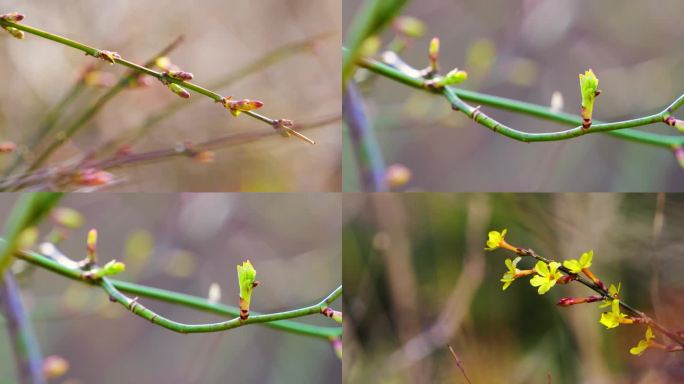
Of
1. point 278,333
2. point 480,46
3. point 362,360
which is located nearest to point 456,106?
point 362,360

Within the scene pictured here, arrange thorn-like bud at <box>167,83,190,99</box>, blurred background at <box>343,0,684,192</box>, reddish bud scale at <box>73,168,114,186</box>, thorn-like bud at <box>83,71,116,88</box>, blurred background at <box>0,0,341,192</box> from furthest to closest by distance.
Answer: blurred background at <box>343,0,684,192</box>
blurred background at <box>0,0,341,192</box>
thorn-like bud at <box>83,71,116,88</box>
reddish bud scale at <box>73,168,114,186</box>
thorn-like bud at <box>167,83,190,99</box>

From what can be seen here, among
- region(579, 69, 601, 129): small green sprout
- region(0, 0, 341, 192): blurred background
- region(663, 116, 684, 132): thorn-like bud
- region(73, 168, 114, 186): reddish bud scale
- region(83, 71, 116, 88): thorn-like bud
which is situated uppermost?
region(0, 0, 341, 192): blurred background

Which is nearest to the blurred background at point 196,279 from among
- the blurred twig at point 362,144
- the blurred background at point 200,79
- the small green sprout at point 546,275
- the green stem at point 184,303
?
the blurred background at point 200,79

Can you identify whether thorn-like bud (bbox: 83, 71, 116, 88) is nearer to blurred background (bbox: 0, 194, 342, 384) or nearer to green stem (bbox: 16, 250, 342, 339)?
green stem (bbox: 16, 250, 342, 339)

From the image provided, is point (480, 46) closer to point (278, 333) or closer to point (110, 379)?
point (278, 333)

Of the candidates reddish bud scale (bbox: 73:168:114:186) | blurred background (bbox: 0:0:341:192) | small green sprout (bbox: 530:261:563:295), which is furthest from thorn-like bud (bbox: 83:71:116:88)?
small green sprout (bbox: 530:261:563:295)
